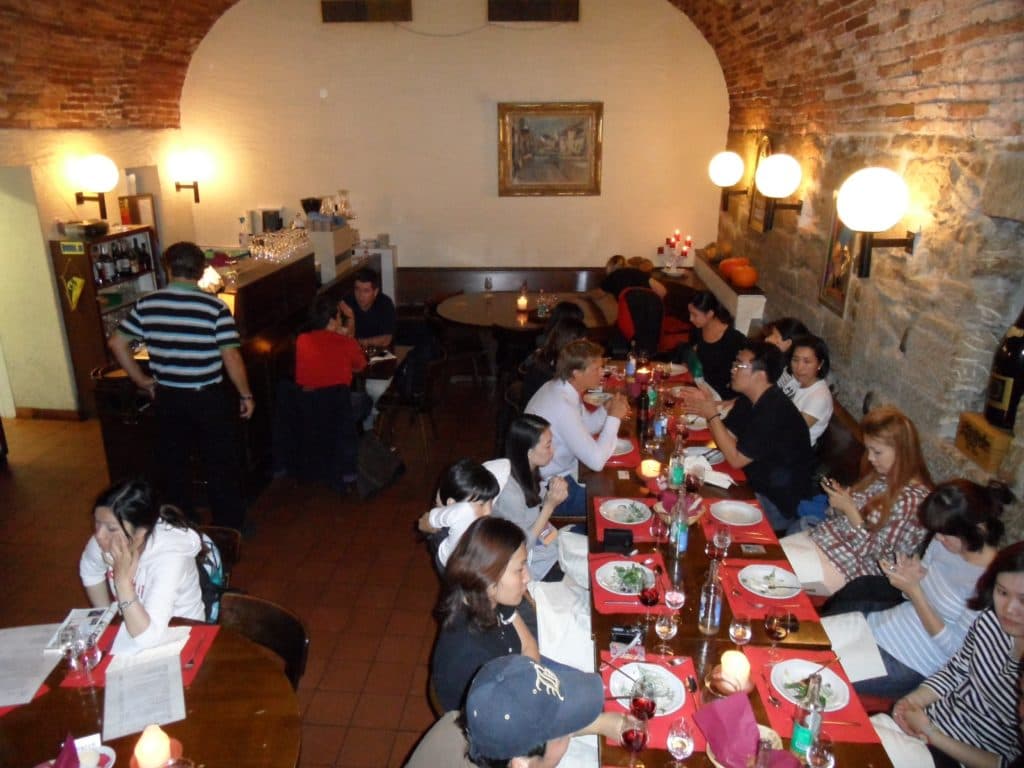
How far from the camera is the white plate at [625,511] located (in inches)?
136

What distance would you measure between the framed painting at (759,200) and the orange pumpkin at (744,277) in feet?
1.26

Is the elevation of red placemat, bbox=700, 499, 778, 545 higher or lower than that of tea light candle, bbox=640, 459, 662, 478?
lower

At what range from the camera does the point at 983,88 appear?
3.26 meters

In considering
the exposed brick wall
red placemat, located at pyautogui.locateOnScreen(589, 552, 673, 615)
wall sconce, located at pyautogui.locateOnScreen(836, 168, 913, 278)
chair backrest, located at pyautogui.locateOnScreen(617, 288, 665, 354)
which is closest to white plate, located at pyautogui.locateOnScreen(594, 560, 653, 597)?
red placemat, located at pyautogui.locateOnScreen(589, 552, 673, 615)

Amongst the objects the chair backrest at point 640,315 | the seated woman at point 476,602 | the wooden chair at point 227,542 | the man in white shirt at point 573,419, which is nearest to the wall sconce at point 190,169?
the chair backrest at point 640,315

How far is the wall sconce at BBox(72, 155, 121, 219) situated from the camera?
6.93 meters

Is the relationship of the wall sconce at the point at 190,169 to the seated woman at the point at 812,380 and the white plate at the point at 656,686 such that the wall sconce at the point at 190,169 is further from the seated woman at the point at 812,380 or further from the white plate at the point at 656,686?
the white plate at the point at 656,686

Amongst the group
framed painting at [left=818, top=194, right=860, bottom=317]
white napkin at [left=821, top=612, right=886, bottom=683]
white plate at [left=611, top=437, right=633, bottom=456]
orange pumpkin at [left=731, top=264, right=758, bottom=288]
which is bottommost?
white napkin at [left=821, top=612, right=886, bottom=683]

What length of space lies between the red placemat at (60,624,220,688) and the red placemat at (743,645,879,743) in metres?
1.92

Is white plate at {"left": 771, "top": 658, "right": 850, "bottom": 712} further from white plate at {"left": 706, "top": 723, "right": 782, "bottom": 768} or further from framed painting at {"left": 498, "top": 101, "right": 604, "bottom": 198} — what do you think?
framed painting at {"left": 498, "top": 101, "right": 604, "bottom": 198}

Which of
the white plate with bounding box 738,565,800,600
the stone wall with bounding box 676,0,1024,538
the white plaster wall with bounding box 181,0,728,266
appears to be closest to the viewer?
the white plate with bounding box 738,565,800,600

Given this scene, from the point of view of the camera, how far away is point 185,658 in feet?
8.48

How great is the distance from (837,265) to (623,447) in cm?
219

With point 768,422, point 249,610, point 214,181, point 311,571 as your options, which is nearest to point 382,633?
point 311,571
